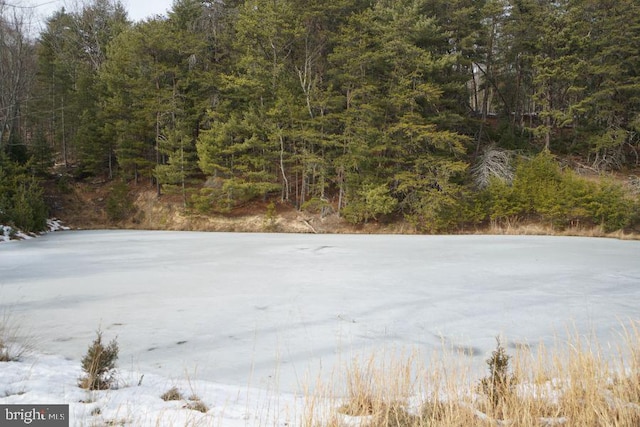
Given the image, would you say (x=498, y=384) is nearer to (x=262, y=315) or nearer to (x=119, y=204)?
(x=262, y=315)

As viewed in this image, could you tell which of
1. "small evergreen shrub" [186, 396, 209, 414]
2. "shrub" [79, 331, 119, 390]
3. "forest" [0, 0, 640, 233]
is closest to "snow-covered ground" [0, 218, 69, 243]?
"forest" [0, 0, 640, 233]

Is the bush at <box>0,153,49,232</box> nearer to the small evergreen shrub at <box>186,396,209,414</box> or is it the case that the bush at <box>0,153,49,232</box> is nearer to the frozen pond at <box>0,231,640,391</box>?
the frozen pond at <box>0,231,640,391</box>

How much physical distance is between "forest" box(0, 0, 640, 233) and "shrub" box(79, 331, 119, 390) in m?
13.4

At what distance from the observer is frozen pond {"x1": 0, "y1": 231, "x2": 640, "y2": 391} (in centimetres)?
332

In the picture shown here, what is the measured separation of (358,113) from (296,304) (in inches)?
513

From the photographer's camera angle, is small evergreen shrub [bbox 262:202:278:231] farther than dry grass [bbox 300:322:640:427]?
Yes

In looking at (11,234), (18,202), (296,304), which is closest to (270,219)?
(11,234)

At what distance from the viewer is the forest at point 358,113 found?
15320mm

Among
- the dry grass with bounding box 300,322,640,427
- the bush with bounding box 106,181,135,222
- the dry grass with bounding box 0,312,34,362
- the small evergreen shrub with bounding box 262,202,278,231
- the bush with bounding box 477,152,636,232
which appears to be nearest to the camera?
the dry grass with bounding box 300,322,640,427

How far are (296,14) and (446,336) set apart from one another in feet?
57.8

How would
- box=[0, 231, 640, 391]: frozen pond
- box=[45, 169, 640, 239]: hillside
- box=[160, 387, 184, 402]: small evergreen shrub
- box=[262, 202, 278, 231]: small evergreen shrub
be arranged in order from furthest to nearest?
box=[262, 202, 278, 231]: small evergreen shrub
box=[45, 169, 640, 239]: hillside
box=[0, 231, 640, 391]: frozen pond
box=[160, 387, 184, 402]: small evergreen shrub

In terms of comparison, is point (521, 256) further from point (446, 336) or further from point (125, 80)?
point (125, 80)

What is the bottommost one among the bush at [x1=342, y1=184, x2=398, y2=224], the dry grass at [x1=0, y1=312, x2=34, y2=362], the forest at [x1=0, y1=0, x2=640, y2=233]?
the dry grass at [x1=0, y1=312, x2=34, y2=362]

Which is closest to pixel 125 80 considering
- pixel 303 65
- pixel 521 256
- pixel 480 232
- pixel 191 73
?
pixel 191 73
